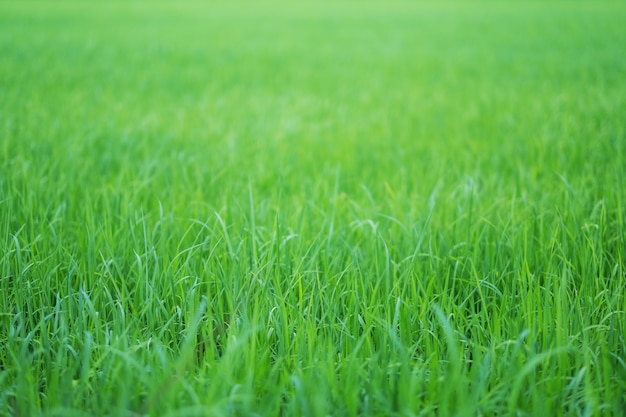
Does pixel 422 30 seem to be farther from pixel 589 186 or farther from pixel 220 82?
pixel 589 186

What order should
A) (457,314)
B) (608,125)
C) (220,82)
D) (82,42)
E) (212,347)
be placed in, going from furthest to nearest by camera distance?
(82,42)
(220,82)
(608,125)
(457,314)
(212,347)

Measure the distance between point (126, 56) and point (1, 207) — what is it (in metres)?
7.15

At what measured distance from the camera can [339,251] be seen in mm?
1856

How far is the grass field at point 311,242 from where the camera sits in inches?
46.8

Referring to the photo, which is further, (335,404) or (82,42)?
(82,42)

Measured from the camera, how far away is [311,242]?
202 cm

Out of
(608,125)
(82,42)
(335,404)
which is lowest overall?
(335,404)

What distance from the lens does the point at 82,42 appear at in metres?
10.3

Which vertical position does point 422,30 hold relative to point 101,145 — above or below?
above

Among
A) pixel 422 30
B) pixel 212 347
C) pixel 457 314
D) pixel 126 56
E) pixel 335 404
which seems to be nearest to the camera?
pixel 335 404

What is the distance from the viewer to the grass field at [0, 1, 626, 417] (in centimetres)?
119

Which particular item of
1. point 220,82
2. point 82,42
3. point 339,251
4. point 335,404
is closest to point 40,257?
point 339,251

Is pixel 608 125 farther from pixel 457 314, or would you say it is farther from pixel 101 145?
pixel 101 145

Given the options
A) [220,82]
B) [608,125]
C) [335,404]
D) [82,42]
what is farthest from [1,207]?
[82,42]
